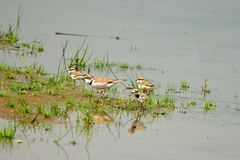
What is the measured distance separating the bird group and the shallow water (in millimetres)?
739

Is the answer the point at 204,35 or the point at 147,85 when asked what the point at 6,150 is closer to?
the point at 147,85

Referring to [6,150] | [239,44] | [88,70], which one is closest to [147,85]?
[88,70]

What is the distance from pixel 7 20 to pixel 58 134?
11046 millimetres

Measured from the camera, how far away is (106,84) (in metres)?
14.6

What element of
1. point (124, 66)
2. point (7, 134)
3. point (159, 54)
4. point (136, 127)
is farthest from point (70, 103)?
point (159, 54)

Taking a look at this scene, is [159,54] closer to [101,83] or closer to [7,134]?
[101,83]

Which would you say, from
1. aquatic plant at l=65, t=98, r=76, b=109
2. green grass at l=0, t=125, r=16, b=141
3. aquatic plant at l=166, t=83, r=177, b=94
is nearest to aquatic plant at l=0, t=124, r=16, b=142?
green grass at l=0, t=125, r=16, b=141

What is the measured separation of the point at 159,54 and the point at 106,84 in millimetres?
5681

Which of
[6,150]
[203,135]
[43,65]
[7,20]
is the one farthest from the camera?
[7,20]

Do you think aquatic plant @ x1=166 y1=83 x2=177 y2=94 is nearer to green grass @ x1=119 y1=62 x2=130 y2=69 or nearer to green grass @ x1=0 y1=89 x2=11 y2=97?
green grass @ x1=119 y1=62 x2=130 y2=69

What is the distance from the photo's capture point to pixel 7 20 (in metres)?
22.0

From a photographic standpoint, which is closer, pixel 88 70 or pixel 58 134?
pixel 58 134

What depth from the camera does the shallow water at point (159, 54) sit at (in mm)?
11430

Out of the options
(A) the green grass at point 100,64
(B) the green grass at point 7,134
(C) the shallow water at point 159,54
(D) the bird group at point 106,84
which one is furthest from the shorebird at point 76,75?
(B) the green grass at point 7,134
